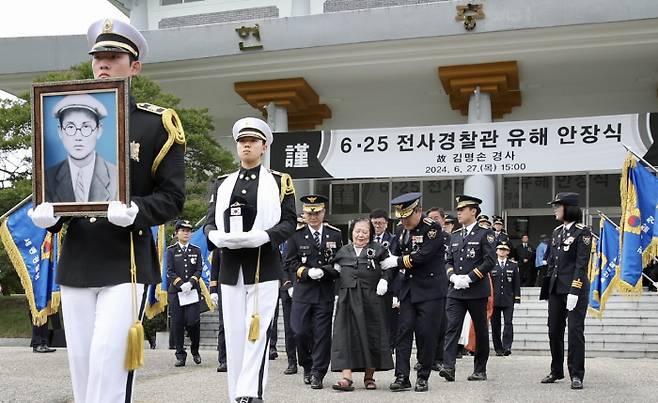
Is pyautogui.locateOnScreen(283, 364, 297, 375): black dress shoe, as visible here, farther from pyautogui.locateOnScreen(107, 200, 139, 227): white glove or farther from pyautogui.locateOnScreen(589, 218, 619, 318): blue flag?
pyautogui.locateOnScreen(107, 200, 139, 227): white glove

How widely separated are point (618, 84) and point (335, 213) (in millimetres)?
8643

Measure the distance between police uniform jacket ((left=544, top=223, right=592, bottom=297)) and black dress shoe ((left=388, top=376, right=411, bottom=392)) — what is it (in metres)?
1.75

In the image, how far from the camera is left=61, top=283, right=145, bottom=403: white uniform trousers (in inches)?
119

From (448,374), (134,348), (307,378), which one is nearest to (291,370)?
(307,378)

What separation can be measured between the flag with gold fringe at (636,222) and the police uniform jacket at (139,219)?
7.27 meters

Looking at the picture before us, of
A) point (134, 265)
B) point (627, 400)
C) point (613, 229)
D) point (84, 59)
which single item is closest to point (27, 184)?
point (84, 59)

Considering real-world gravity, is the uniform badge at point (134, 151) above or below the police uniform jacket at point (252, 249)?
above

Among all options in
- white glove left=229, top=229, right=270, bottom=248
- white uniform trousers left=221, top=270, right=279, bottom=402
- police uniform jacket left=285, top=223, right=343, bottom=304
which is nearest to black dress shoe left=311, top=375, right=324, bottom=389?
police uniform jacket left=285, top=223, right=343, bottom=304

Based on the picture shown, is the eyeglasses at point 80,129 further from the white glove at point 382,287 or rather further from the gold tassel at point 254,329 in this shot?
the white glove at point 382,287

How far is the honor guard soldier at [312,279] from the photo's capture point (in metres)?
7.96

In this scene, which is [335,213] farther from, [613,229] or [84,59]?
[613,229]

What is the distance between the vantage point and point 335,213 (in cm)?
2358

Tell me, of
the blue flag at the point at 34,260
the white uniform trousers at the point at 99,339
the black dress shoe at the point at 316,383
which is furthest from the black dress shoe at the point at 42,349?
the white uniform trousers at the point at 99,339

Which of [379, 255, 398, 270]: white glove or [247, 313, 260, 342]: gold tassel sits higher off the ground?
[379, 255, 398, 270]: white glove
